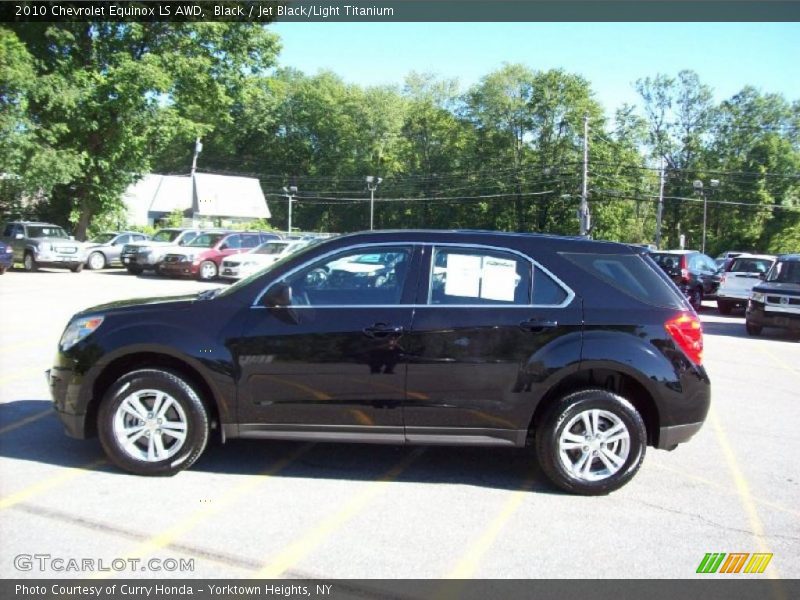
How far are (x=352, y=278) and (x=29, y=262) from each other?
24.2 meters

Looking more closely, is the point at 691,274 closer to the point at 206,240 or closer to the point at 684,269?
the point at 684,269

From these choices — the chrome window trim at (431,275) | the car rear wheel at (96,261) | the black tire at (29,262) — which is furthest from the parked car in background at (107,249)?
the chrome window trim at (431,275)

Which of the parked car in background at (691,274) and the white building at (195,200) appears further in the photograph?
the white building at (195,200)

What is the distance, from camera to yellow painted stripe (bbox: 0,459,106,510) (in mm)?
4469

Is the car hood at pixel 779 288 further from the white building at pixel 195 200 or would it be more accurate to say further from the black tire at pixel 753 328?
the white building at pixel 195 200

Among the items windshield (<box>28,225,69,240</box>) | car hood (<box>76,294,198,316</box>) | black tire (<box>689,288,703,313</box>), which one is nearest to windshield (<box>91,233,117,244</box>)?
windshield (<box>28,225,69,240</box>)

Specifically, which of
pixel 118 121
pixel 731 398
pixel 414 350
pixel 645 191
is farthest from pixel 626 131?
pixel 414 350

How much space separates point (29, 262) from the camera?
25.6 metres

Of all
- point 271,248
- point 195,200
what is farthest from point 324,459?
point 195,200

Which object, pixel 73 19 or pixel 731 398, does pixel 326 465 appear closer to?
pixel 731 398

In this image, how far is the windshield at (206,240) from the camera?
2614cm

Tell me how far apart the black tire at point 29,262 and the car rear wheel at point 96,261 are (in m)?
3.11

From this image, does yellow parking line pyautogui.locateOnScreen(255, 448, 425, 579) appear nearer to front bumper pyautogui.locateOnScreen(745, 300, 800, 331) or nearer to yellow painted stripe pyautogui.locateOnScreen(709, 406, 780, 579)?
yellow painted stripe pyautogui.locateOnScreen(709, 406, 780, 579)

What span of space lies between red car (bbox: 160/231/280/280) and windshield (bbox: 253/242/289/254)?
161 cm
